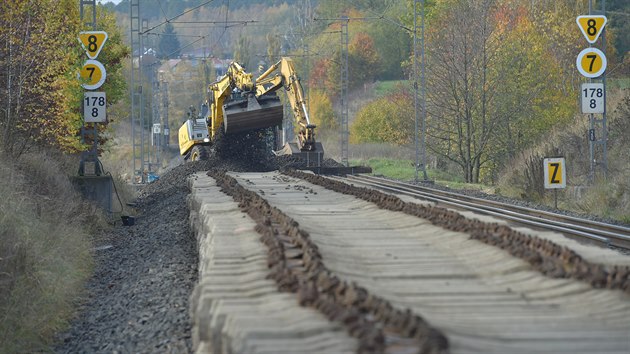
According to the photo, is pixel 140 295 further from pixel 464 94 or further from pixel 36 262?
pixel 464 94

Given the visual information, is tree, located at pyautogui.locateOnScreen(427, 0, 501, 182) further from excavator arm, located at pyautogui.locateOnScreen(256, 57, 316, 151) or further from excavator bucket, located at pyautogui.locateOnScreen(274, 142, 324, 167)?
excavator arm, located at pyautogui.locateOnScreen(256, 57, 316, 151)

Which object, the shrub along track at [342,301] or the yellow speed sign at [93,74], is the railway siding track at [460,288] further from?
the yellow speed sign at [93,74]

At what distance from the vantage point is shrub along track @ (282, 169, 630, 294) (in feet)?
27.9

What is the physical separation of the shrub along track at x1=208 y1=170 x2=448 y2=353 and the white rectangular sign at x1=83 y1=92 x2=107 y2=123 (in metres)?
13.3

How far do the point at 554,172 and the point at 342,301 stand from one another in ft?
60.4

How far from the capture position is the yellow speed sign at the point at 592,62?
90.6 feet

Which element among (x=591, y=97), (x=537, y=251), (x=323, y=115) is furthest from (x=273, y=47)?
(x=537, y=251)

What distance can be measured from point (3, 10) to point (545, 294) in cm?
1825

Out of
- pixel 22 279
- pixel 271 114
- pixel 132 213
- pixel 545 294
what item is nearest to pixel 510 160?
pixel 271 114

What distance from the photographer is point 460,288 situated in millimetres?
8508

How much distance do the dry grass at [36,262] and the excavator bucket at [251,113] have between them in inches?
601

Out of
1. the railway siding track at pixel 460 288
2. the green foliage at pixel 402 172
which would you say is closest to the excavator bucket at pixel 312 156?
the green foliage at pixel 402 172

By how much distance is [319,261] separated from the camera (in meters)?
9.28

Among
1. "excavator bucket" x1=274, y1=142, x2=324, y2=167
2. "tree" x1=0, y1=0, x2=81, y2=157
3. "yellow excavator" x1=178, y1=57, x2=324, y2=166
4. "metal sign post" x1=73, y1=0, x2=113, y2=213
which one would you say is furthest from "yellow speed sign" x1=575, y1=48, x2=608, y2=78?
"excavator bucket" x1=274, y1=142, x2=324, y2=167
